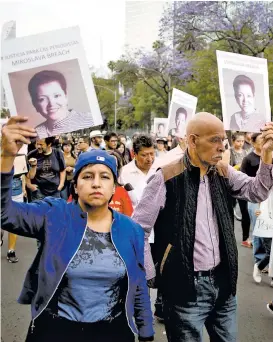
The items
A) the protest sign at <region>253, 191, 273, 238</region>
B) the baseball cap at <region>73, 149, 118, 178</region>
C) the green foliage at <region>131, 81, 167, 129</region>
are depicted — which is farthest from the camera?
the green foliage at <region>131, 81, 167, 129</region>

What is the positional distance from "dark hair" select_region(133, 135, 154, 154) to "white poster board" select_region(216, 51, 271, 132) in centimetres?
150

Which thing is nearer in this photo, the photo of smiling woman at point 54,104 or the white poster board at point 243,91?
the photo of smiling woman at point 54,104

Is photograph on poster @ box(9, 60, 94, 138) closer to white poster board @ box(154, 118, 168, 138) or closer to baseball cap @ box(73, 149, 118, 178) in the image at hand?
baseball cap @ box(73, 149, 118, 178)

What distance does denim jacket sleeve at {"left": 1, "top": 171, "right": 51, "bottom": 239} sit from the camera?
210cm

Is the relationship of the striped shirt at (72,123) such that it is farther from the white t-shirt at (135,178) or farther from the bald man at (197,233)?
the white t-shirt at (135,178)

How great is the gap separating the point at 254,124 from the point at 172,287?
1.18 meters

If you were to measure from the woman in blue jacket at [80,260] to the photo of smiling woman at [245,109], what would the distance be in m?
1.21

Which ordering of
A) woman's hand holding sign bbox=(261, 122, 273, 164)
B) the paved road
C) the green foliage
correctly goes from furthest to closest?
the green foliage < the paved road < woman's hand holding sign bbox=(261, 122, 273, 164)

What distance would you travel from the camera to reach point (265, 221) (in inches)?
227

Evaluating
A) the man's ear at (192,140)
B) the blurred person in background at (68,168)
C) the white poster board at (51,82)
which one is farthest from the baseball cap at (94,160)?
the blurred person in background at (68,168)

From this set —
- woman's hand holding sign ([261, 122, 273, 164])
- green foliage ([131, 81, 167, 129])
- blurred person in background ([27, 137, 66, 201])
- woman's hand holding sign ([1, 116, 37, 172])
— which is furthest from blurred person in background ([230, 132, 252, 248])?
green foliage ([131, 81, 167, 129])

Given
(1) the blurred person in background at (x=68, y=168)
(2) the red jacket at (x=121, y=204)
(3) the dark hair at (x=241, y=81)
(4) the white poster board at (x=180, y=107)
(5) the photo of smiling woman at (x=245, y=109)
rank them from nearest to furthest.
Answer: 1. (5) the photo of smiling woman at (x=245, y=109)
2. (3) the dark hair at (x=241, y=81)
3. (2) the red jacket at (x=121, y=204)
4. (4) the white poster board at (x=180, y=107)
5. (1) the blurred person in background at (x=68, y=168)

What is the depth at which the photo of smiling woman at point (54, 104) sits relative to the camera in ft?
8.11

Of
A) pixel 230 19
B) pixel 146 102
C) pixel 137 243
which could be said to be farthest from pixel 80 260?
pixel 146 102
